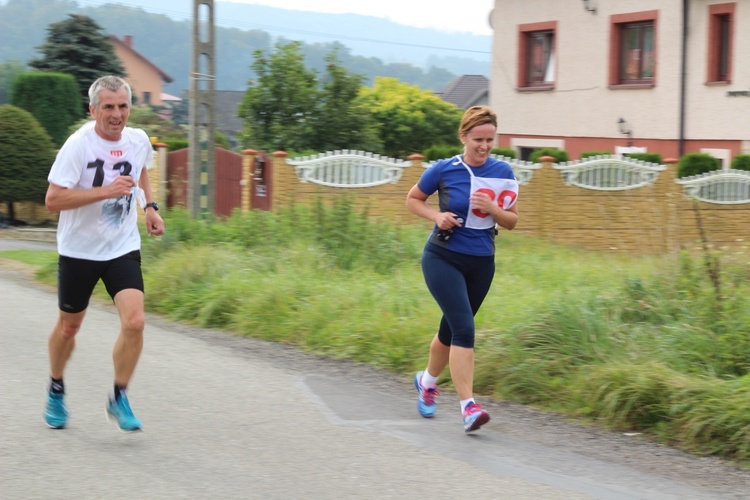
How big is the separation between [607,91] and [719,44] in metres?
2.89

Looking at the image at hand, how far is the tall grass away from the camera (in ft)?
21.7

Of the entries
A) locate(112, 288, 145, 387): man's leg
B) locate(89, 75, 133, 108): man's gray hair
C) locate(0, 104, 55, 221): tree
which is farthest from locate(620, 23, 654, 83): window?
locate(112, 288, 145, 387): man's leg

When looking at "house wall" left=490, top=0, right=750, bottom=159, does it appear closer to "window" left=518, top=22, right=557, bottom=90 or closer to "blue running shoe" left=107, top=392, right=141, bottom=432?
"window" left=518, top=22, right=557, bottom=90

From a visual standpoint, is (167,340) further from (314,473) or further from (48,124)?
(48,124)

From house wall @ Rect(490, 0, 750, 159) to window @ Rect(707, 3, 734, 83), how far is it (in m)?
0.14

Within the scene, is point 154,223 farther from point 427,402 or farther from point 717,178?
point 717,178

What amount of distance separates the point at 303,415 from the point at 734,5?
63.0 ft

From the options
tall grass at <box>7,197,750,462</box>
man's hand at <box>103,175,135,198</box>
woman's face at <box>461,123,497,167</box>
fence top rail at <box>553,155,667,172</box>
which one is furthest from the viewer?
fence top rail at <box>553,155,667,172</box>

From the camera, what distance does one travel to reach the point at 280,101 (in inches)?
936

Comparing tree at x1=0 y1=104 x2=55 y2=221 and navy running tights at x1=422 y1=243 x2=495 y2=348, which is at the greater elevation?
tree at x1=0 y1=104 x2=55 y2=221

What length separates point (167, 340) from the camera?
944 centimetres

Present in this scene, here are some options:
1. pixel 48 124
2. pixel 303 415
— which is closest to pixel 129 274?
pixel 303 415

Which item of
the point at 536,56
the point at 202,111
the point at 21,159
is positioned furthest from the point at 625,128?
the point at 202,111

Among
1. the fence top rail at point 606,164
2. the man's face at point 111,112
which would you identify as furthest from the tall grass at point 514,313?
the fence top rail at point 606,164
